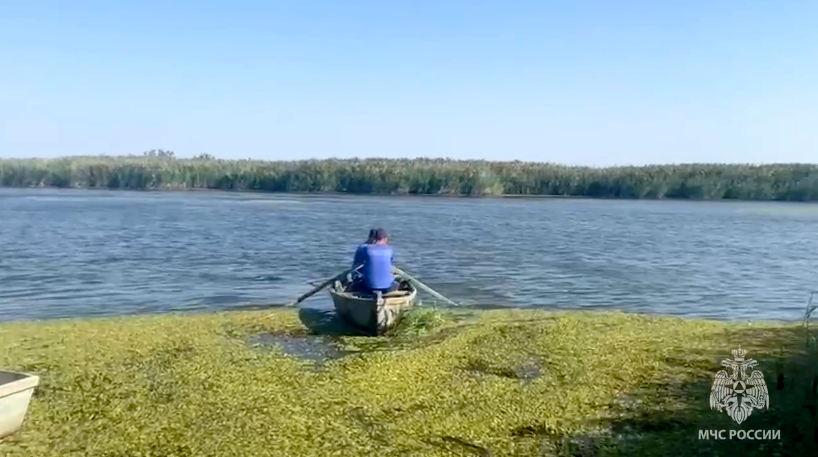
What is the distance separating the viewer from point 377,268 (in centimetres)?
1012

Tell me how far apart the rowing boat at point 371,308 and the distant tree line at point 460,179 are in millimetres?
36000

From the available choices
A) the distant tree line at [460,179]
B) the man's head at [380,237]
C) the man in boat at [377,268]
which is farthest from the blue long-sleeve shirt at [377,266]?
the distant tree line at [460,179]

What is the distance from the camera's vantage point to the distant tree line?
42.7 meters

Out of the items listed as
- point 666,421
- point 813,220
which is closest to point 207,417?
point 666,421

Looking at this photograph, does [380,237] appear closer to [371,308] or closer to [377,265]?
[377,265]

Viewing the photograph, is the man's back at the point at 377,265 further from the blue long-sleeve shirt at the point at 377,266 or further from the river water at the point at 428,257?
the river water at the point at 428,257

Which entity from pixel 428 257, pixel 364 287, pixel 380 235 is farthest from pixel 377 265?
pixel 428 257

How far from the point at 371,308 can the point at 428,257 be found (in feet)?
30.3

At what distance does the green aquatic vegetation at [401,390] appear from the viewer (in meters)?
5.70

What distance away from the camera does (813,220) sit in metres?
30.6

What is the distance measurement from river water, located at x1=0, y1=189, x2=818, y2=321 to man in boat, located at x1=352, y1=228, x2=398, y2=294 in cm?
232

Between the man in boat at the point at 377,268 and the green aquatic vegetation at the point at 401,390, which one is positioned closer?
the green aquatic vegetation at the point at 401,390

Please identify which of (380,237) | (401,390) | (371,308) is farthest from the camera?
(380,237)

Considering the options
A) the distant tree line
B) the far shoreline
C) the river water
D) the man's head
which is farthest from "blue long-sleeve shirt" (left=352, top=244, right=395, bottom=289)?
the distant tree line
